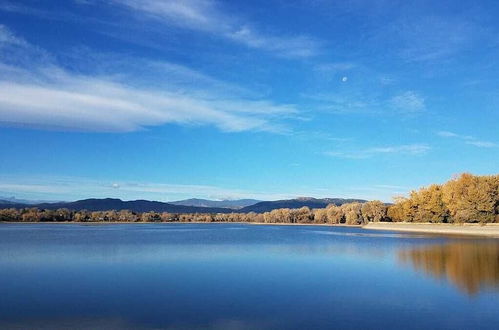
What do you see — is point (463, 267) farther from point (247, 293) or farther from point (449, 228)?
point (449, 228)

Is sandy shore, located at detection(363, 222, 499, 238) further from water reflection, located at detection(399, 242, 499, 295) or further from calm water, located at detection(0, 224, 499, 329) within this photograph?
calm water, located at detection(0, 224, 499, 329)

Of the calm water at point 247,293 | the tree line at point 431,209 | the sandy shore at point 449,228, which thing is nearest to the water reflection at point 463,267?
the calm water at point 247,293

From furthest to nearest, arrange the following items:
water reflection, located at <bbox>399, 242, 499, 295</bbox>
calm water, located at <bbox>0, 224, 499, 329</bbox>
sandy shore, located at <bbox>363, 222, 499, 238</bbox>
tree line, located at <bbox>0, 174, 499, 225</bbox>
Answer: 1. tree line, located at <bbox>0, 174, 499, 225</bbox>
2. sandy shore, located at <bbox>363, 222, 499, 238</bbox>
3. water reflection, located at <bbox>399, 242, 499, 295</bbox>
4. calm water, located at <bbox>0, 224, 499, 329</bbox>

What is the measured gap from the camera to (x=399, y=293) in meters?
19.8

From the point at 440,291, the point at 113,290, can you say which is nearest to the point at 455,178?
the point at 440,291

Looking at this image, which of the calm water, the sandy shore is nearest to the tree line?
the sandy shore

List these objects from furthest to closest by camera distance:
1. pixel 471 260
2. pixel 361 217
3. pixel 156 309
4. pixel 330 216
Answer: pixel 330 216 → pixel 361 217 → pixel 471 260 → pixel 156 309

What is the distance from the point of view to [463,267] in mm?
28688

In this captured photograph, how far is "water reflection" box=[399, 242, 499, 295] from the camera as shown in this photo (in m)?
22.2

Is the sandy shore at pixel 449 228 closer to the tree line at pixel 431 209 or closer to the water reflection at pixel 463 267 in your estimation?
the tree line at pixel 431 209

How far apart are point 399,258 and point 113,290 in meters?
22.5

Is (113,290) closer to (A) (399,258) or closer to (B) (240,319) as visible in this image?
(B) (240,319)

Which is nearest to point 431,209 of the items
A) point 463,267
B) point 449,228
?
point 449,228

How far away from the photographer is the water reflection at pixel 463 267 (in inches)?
874
